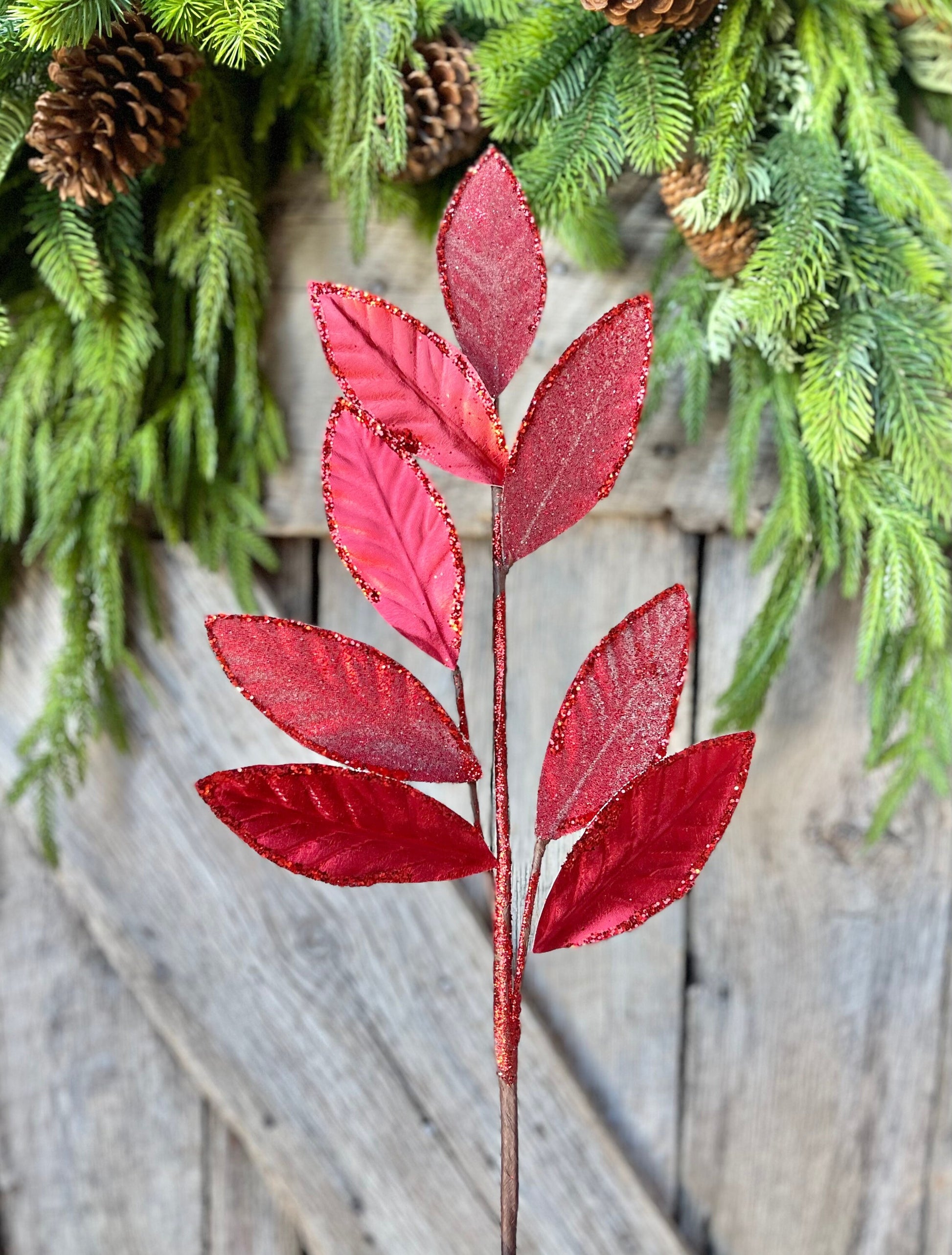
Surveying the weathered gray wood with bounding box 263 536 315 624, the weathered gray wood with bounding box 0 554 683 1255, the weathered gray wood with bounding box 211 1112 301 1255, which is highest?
the weathered gray wood with bounding box 263 536 315 624

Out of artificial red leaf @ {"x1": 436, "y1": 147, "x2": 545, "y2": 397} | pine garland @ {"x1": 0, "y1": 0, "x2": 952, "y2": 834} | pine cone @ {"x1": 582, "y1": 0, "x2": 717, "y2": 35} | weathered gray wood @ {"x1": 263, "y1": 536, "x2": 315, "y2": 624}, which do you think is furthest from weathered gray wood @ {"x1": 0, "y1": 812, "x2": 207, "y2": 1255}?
pine cone @ {"x1": 582, "y1": 0, "x2": 717, "y2": 35}

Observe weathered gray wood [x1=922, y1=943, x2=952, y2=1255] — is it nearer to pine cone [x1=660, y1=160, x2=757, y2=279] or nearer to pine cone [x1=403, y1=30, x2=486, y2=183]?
pine cone [x1=660, y1=160, x2=757, y2=279]

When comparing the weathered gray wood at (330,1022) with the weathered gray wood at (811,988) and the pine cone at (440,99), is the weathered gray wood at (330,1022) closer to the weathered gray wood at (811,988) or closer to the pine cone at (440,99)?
the weathered gray wood at (811,988)

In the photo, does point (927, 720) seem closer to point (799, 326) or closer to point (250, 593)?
point (799, 326)

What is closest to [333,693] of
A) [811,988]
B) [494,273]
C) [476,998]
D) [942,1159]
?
[494,273]

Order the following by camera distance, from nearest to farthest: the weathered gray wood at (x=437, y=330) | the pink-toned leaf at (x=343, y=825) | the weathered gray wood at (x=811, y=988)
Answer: the pink-toned leaf at (x=343, y=825)
the weathered gray wood at (x=437, y=330)
the weathered gray wood at (x=811, y=988)

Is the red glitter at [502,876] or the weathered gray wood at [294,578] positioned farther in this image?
the weathered gray wood at [294,578]

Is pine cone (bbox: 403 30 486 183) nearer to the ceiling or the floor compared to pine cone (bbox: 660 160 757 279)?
nearer to the ceiling

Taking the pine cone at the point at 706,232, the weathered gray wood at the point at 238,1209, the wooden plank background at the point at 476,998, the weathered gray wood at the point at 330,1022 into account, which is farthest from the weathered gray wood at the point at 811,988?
the weathered gray wood at the point at 238,1209
